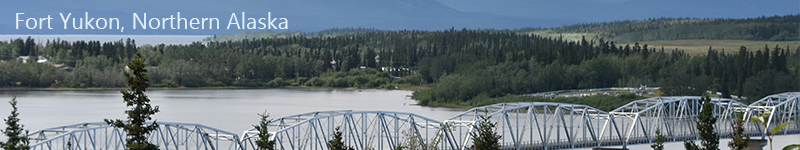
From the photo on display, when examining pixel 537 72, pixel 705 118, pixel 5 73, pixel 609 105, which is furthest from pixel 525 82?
pixel 5 73

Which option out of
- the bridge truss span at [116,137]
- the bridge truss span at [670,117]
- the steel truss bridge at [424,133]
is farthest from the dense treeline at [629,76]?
the bridge truss span at [116,137]

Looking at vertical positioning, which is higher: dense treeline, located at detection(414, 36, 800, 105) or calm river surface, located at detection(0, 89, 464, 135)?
dense treeline, located at detection(414, 36, 800, 105)

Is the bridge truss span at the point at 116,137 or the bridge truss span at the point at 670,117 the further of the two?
the bridge truss span at the point at 670,117

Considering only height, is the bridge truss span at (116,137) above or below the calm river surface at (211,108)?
above

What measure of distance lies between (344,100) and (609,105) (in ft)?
151

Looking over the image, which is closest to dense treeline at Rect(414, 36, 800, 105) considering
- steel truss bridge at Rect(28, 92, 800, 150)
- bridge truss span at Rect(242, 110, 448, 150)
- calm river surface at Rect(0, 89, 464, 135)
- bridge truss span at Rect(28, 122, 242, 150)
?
calm river surface at Rect(0, 89, 464, 135)

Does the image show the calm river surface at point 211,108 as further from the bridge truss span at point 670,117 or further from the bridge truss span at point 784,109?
the bridge truss span at point 784,109

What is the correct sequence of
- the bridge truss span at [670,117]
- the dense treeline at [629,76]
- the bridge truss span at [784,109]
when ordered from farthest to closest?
the dense treeline at [629,76] < the bridge truss span at [784,109] < the bridge truss span at [670,117]

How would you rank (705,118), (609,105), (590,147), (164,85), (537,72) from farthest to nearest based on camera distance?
1. (164,85)
2. (537,72)
3. (609,105)
4. (590,147)
5. (705,118)

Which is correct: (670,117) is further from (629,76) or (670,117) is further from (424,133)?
(629,76)

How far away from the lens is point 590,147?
66000 mm

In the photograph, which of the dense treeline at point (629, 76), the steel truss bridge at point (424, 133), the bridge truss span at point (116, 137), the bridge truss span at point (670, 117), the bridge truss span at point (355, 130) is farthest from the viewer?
the dense treeline at point (629, 76)

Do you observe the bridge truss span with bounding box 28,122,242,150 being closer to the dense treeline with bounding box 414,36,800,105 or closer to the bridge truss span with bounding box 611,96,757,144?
the bridge truss span with bounding box 611,96,757,144

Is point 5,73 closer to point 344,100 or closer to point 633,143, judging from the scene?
point 344,100
